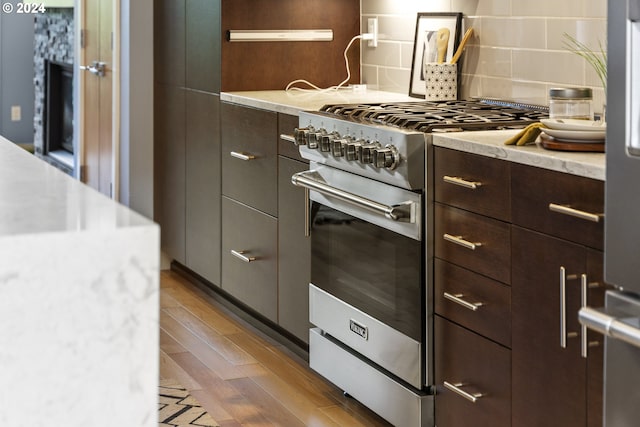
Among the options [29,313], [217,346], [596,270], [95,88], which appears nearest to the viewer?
[29,313]

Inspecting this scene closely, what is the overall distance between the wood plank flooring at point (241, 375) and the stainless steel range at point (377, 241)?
0.09m

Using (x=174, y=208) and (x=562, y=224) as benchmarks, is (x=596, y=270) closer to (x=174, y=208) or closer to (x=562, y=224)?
(x=562, y=224)

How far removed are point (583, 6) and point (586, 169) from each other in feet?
3.51

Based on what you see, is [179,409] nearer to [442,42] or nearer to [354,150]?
[354,150]

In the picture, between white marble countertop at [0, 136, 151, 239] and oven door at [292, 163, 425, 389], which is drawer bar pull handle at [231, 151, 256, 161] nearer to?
oven door at [292, 163, 425, 389]

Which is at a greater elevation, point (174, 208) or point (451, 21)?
point (451, 21)

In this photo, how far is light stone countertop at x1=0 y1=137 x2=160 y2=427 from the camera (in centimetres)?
99

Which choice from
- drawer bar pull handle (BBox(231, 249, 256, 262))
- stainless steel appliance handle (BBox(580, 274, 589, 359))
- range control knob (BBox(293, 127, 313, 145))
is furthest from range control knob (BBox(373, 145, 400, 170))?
drawer bar pull handle (BBox(231, 249, 256, 262))

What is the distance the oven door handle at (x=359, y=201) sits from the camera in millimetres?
2701

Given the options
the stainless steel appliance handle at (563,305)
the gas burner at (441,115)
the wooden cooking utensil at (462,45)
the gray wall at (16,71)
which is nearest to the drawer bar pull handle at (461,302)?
the stainless steel appliance handle at (563,305)

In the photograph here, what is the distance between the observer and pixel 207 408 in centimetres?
317

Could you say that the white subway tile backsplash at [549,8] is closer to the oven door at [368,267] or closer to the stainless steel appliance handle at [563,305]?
the oven door at [368,267]

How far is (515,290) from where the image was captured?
92.4 inches

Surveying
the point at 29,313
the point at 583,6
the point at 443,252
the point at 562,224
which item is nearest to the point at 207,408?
the point at 443,252
